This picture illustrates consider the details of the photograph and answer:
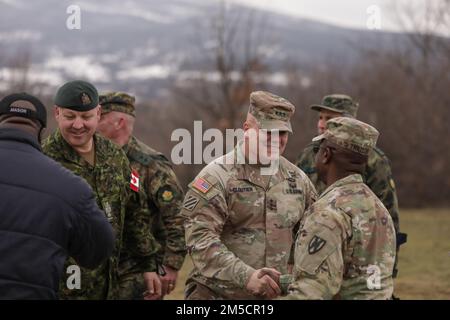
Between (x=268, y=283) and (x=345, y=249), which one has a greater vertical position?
(x=345, y=249)

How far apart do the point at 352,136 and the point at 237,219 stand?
1079mm

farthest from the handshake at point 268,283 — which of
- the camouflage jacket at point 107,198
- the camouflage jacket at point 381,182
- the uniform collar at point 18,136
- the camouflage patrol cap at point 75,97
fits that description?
the camouflage jacket at point 381,182

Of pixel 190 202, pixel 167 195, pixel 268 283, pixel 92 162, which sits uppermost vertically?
pixel 92 162

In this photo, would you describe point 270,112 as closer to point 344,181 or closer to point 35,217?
point 344,181

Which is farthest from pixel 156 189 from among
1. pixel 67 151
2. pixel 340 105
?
pixel 340 105

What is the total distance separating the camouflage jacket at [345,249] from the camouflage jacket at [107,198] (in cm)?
182

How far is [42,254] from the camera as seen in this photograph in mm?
3908

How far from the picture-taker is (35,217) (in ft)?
12.8

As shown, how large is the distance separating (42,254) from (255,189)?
162 centimetres

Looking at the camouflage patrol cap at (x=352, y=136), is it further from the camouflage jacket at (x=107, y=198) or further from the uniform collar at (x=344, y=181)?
the camouflage jacket at (x=107, y=198)

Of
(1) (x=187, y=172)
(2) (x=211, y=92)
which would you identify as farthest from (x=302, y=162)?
(2) (x=211, y=92)

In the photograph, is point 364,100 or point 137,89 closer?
point 364,100

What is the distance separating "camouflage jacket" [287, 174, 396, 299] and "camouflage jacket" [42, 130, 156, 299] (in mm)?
1823
